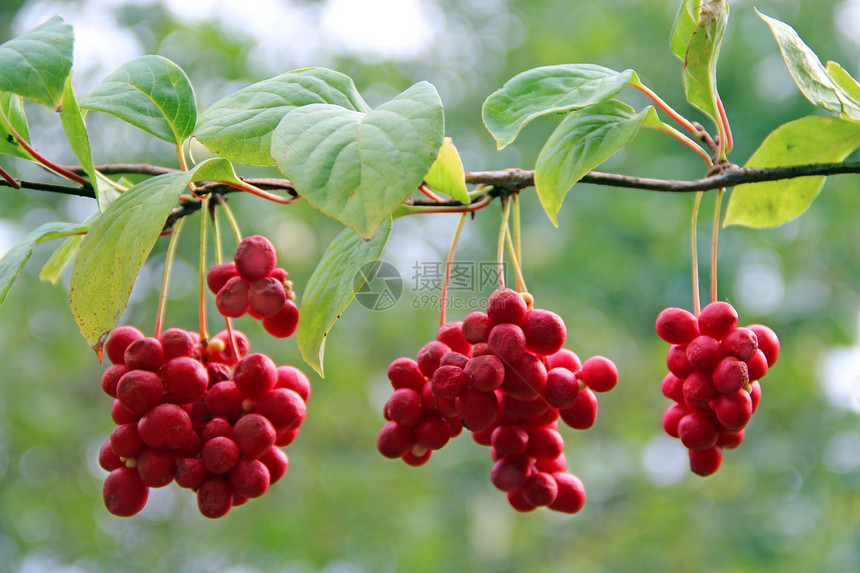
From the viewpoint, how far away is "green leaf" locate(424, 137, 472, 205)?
53 centimetres

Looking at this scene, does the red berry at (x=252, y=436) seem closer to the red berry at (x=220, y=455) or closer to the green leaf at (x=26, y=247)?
the red berry at (x=220, y=455)

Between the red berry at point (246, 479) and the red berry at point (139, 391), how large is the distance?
79 mm

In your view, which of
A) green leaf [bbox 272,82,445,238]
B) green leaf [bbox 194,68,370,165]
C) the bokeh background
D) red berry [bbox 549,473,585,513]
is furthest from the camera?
the bokeh background

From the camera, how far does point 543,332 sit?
1.61 feet

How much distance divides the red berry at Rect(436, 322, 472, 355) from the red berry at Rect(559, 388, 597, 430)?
95 millimetres

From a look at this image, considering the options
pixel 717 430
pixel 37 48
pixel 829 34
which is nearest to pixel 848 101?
pixel 717 430

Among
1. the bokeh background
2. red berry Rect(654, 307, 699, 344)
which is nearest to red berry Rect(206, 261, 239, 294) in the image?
red berry Rect(654, 307, 699, 344)

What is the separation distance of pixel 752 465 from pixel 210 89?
10.9ft

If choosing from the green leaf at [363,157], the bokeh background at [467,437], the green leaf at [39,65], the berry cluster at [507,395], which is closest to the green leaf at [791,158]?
the berry cluster at [507,395]

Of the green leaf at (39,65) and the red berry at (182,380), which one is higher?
the green leaf at (39,65)

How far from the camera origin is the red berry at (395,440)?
54 centimetres

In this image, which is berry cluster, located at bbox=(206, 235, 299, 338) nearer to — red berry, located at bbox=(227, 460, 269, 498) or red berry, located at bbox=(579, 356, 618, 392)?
red berry, located at bbox=(227, 460, 269, 498)

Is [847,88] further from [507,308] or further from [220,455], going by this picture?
[220,455]

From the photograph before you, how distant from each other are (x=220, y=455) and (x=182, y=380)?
2.6 inches
